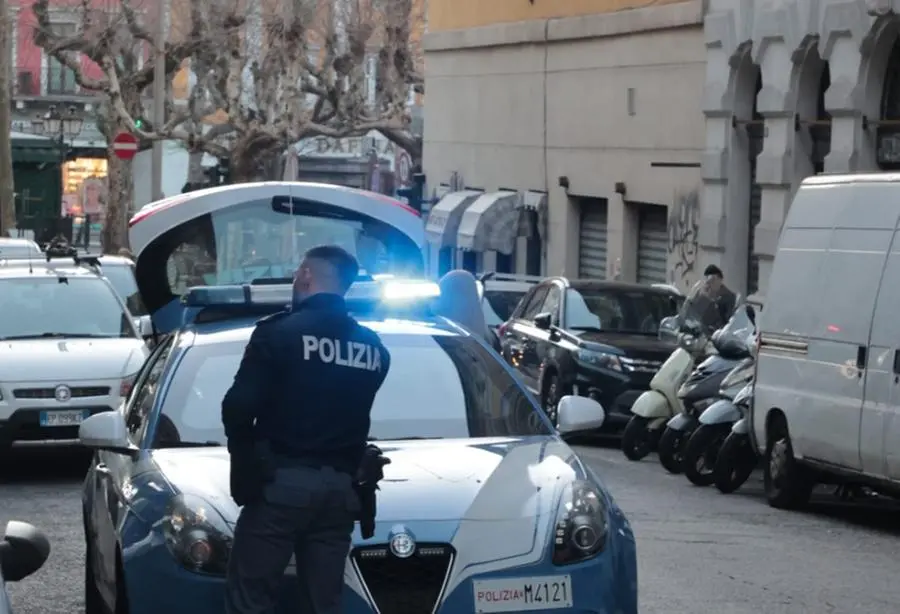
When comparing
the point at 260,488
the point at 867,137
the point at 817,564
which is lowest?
the point at 817,564

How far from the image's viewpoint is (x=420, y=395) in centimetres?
831

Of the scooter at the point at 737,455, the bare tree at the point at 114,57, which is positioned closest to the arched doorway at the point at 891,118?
the scooter at the point at 737,455

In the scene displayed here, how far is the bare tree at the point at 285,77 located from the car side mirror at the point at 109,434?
3975cm

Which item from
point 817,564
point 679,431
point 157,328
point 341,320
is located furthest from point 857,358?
point 341,320

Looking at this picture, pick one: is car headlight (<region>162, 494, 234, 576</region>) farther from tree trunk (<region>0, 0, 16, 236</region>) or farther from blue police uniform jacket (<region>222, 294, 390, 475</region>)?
tree trunk (<region>0, 0, 16, 236</region>)

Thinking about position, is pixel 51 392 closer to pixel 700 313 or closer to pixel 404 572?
pixel 700 313

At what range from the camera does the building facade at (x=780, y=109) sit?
2339 centimetres

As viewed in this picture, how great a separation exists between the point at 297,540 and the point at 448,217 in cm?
3198

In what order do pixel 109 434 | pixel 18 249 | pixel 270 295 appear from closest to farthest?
1. pixel 109 434
2. pixel 270 295
3. pixel 18 249

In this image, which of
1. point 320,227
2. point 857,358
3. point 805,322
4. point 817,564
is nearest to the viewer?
point 817,564

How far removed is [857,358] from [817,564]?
7.07ft

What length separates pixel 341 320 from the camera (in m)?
6.67

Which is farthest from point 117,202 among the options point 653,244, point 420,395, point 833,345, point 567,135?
point 420,395

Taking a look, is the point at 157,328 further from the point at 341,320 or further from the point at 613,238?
the point at 613,238
